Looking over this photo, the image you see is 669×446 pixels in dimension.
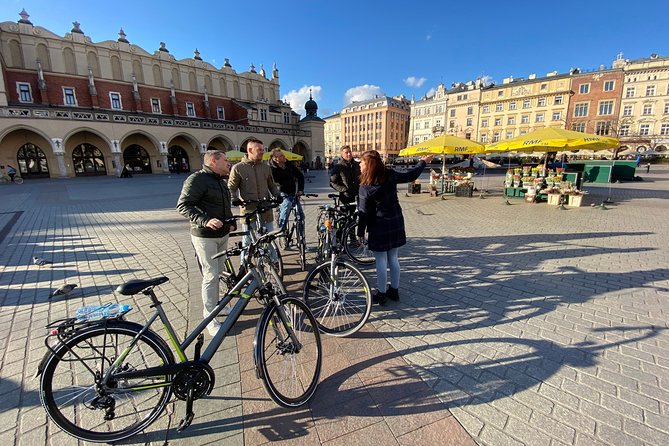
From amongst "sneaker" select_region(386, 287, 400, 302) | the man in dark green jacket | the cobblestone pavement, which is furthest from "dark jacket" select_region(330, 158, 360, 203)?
the man in dark green jacket

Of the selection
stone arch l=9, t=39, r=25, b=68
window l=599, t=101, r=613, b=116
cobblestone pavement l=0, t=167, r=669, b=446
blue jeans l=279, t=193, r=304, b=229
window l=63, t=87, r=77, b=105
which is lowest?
cobblestone pavement l=0, t=167, r=669, b=446

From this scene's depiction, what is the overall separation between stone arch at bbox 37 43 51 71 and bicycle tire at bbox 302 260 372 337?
47.0 meters

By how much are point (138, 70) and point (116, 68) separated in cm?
242

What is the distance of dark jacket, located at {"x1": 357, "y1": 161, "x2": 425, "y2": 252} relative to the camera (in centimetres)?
358

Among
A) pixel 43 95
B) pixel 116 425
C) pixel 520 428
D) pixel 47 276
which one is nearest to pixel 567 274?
pixel 520 428

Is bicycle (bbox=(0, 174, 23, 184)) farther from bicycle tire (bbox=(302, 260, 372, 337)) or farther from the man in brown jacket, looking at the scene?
bicycle tire (bbox=(302, 260, 372, 337))

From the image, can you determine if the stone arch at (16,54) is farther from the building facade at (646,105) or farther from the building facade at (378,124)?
the building facade at (646,105)

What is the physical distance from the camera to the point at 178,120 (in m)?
36.2

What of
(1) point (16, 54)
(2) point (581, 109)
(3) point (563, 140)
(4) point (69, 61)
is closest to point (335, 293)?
(3) point (563, 140)

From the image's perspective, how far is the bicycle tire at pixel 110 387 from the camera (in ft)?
6.29

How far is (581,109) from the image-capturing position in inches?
2375

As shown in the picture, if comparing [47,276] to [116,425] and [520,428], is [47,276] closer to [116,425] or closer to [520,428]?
[116,425]

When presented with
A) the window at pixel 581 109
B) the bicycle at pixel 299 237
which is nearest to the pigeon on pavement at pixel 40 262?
the bicycle at pixel 299 237

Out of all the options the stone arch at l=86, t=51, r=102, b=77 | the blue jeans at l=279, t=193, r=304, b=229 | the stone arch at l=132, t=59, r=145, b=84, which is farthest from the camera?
the stone arch at l=132, t=59, r=145, b=84
